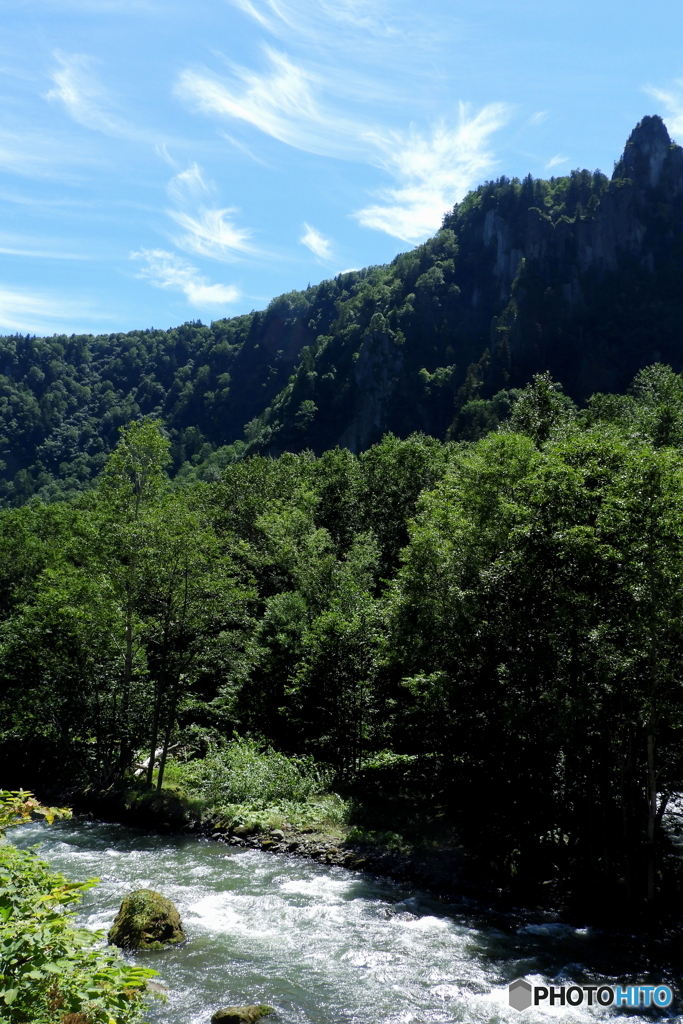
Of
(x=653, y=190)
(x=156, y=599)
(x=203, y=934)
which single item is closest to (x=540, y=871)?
(x=203, y=934)

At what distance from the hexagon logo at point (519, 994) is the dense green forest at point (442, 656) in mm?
4844

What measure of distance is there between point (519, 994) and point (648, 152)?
19258 centimetres

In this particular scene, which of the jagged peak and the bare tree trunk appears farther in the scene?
the jagged peak

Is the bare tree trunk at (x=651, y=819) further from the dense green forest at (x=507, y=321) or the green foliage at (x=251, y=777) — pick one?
the dense green forest at (x=507, y=321)

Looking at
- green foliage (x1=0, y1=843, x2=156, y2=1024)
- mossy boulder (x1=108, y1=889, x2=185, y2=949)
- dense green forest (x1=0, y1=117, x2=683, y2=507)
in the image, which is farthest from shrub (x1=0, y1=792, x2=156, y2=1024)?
dense green forest (x1=0, y1=117, x2=683, y2=507)

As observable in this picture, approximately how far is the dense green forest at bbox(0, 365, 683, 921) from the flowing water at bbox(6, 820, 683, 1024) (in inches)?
125

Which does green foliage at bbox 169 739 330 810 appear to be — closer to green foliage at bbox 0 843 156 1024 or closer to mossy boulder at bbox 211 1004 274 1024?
mossy boulder at bbox 211 1004 274 1024

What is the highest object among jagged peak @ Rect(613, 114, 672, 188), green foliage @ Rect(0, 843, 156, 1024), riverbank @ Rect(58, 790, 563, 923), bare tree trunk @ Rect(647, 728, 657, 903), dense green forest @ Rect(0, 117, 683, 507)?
jagged peak @ Rect(613, 114, 672, 188)

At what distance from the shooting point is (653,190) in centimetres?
16038

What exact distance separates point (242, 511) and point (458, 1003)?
44.1 m

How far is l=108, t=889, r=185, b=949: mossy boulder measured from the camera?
14.8 meters

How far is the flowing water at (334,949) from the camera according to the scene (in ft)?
41.7

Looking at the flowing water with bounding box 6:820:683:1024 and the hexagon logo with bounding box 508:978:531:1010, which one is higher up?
the hexagon logo with bounding box 508:978:531:1010

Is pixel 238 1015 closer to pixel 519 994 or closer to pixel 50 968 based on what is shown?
pixel 519 994
